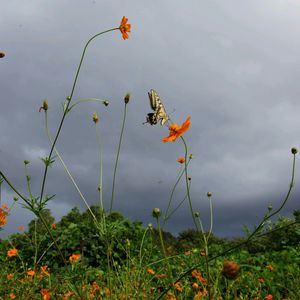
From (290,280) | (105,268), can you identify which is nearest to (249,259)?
(290,280)

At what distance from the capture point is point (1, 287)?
3.74 m

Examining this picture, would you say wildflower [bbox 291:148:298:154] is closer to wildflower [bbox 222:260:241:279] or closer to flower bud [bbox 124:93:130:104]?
flower bud [bbox 124:93:130:104]

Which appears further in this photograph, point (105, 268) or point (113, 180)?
point (105, 268)

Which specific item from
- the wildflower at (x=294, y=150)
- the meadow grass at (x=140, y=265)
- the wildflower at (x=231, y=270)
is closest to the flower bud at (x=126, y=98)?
the meadow grass at (x=140, y=265)


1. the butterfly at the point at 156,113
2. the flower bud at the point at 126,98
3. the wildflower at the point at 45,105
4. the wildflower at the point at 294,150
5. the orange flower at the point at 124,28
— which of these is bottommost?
the wildflower at the point at 294,150

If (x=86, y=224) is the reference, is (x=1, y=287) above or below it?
below

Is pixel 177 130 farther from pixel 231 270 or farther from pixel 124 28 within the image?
pixel 231 270

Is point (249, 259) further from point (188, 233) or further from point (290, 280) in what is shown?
point (188, 233)

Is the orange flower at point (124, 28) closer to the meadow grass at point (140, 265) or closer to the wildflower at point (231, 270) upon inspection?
the meadow grass at point (140, 265)

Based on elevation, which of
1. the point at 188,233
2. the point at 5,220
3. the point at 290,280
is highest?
the point at 188,233

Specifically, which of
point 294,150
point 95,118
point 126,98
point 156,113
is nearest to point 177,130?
point 156,113

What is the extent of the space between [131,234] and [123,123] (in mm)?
4197

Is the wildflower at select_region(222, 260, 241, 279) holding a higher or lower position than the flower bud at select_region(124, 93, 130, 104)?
lower

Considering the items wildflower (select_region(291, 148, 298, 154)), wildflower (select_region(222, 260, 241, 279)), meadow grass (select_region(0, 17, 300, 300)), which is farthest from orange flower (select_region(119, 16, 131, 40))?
wildflower (select_region(222, 260, 241, 279))
